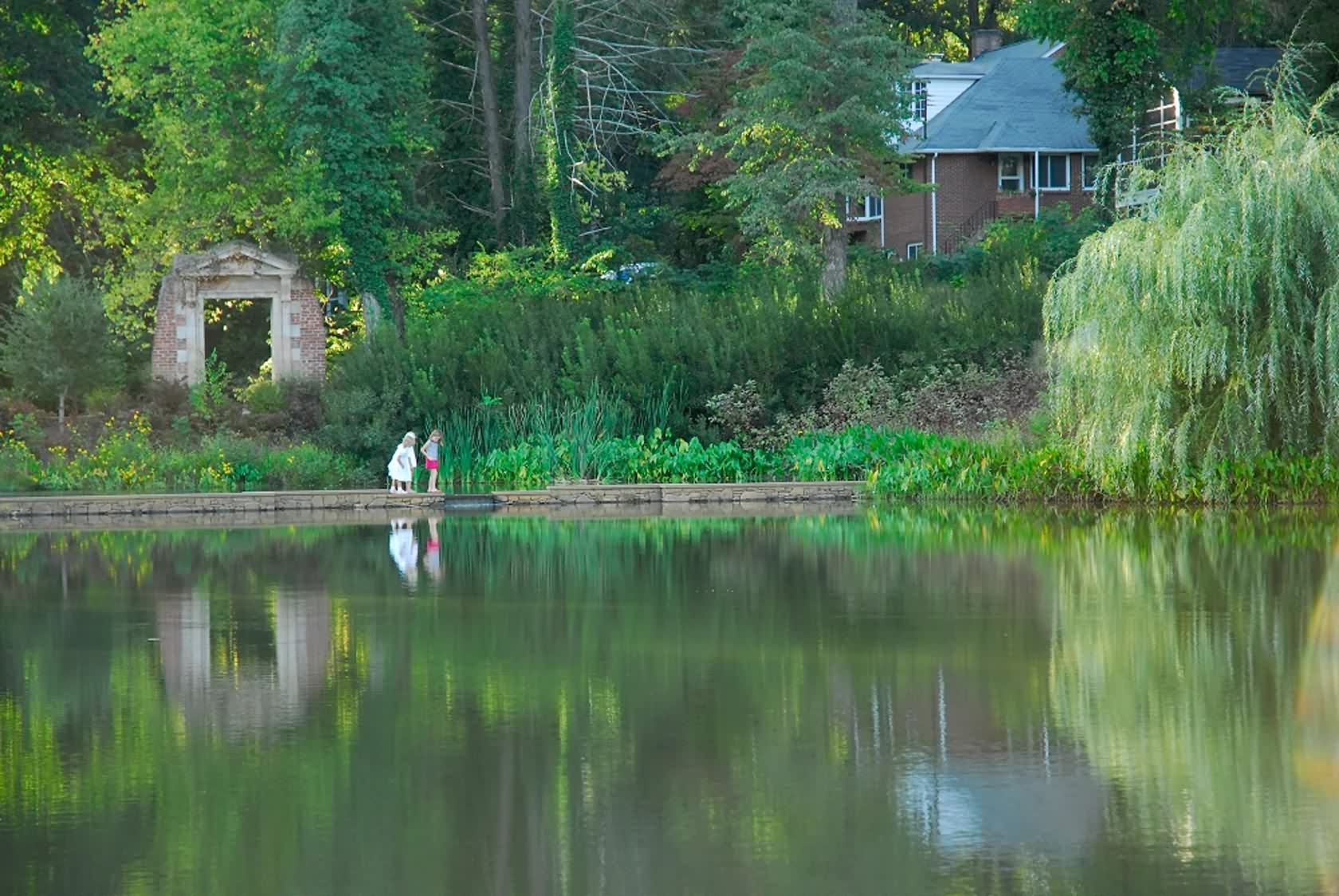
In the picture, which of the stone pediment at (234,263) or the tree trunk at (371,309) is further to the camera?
the tree trunk at (371,309)

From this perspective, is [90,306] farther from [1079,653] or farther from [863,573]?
[1079,653]

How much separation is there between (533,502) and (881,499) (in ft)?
17.4

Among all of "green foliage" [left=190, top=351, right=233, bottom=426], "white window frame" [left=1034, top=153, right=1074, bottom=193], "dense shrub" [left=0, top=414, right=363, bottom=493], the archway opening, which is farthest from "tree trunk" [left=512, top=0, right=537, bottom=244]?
"white window frame" [left=1034, top=153, right=1074, bottom=193]

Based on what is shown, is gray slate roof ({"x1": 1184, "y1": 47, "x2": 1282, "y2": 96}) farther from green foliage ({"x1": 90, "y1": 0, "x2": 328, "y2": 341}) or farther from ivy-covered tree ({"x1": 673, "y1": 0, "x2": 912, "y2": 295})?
green foliage ({"x1": 90, "y1": 0, "x2": 328, "y2": 341})

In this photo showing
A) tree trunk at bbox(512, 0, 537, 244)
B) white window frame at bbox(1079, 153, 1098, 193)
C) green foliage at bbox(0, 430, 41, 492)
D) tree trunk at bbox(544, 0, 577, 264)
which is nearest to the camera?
green foliage at bbox(0, 430, 41, 492)

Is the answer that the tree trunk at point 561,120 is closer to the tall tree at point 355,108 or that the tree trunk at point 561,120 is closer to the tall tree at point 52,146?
the tall tree at point 355,108

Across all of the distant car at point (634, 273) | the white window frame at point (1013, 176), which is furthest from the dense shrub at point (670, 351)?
the white window frame at point (1013, 176)

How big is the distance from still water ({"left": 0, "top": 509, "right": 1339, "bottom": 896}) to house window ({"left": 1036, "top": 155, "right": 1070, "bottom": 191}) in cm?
3617

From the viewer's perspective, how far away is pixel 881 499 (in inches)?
1122

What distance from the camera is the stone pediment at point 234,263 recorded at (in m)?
37.8

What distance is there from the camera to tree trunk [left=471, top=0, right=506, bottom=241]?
45.6 metres

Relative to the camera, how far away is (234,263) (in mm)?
38156

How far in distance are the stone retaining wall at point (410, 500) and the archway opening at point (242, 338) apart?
1699 centimetres

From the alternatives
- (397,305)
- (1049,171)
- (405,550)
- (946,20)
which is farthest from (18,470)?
(946,20)
